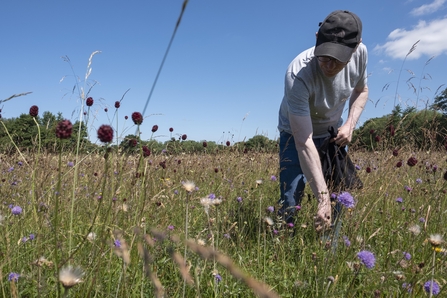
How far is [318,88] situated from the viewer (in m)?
2.49

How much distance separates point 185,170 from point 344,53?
246cm

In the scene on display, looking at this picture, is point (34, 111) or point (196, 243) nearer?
point (196, 243)

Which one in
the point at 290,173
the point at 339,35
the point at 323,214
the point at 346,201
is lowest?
the point at 323,214

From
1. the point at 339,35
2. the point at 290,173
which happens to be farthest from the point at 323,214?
the point at 339,35

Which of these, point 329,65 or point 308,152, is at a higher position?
point 329,65

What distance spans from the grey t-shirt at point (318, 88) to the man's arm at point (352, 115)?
7cm

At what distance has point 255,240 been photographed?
2.43 m

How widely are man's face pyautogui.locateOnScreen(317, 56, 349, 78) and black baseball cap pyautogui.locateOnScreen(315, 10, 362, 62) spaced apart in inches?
2.7

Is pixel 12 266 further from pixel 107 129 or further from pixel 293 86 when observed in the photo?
pixel 293 86

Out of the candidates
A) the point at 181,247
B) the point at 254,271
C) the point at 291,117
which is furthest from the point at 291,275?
the point at 291,117

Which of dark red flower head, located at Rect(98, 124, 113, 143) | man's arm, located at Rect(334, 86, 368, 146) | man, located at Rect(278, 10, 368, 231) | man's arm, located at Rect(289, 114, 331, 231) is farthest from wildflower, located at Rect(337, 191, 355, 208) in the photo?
dark red flower head, located at Rect(98, 124, 113, 143)

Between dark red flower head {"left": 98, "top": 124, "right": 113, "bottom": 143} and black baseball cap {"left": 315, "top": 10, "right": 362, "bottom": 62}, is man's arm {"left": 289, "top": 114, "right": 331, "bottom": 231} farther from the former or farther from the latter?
dark red flower head {"left": 98, "top": 124, "right": 113, "bottom": 143}

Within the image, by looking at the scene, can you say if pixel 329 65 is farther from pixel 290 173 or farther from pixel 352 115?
pixel 290 173

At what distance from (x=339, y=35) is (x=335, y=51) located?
5.3 inches
